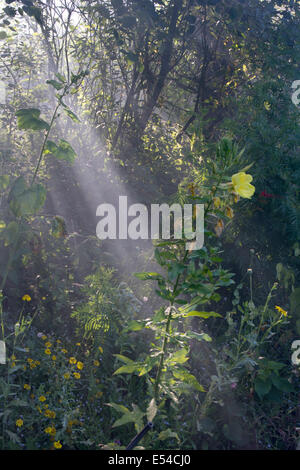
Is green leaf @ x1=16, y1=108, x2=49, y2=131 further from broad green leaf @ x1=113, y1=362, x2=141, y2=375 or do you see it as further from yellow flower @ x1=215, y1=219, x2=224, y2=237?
broad green leaf @ x1=113, y1=362, x2=141, y2=375

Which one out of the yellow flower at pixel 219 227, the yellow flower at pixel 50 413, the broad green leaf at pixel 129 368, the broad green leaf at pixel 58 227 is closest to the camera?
the yellow flower at pixel 219 227

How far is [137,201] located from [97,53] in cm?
152

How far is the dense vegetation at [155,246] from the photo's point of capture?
1.77 meters

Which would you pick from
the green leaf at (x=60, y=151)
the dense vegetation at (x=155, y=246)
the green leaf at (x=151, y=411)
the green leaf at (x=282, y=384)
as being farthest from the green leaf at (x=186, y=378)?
the green leaf at (x=60, y=151)

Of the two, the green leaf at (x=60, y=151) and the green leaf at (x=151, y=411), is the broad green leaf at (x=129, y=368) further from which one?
the green leaf at (x=60, y=151)

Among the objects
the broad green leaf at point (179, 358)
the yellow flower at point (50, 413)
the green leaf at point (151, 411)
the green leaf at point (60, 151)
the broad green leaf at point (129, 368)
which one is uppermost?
the green leaf at point (60, 151)

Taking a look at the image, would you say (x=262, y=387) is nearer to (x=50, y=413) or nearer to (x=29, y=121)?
(x=50, y=413)

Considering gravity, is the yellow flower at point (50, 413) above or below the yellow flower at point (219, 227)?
below

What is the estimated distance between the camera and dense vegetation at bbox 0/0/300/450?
1.77 meters

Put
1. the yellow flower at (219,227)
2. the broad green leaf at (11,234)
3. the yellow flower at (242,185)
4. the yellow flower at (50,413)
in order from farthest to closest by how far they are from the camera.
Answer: the broad green leaf at (11,234) < the yellow flower at (50,413) < the yellow flower at (219,227) < the yellow flower at (242,185)

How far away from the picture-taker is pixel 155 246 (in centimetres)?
177

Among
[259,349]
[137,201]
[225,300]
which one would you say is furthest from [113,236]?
[259,349]

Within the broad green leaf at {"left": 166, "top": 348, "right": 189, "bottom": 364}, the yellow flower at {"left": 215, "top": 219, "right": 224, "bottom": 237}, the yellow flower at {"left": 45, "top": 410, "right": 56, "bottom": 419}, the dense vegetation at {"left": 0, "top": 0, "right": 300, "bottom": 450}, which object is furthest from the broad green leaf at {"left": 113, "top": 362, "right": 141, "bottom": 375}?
the yellow flower at {"left": 215, "top": 219, "right": 224, "bottom": 237}

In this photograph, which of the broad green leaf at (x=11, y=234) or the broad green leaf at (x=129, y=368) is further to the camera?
the broad green leaf at (x=11, y=234)
